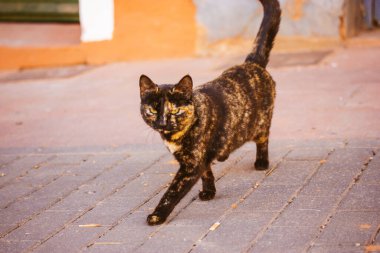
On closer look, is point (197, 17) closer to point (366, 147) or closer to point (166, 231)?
point (366, 147)

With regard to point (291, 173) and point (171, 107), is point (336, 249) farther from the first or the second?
point (291, 173)

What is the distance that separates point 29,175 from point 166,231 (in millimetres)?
1901

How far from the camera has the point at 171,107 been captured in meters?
4.32

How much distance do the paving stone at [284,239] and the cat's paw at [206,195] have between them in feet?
2.34

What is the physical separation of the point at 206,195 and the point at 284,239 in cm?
92

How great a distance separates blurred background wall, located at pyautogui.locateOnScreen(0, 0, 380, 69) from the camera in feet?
30.1

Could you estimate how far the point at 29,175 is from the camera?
5734mm

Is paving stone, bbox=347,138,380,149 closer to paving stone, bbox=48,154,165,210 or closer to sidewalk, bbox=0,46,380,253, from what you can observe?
sidewalk, bbox=0,46,380,253

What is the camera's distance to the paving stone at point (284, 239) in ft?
12.5

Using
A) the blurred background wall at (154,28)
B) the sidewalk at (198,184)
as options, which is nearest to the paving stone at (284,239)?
the sidewalk at (198,184)

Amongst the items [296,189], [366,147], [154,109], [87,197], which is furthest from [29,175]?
[366,147]

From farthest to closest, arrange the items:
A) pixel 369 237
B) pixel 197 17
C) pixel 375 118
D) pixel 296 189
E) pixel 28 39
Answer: pixel 28 39 < pixel 197 17 < pixel 375 118 < pixel 296 189 < pixel 369 237

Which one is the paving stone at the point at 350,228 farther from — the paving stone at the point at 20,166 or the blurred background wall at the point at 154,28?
the blurred background wall at the point at 154,28

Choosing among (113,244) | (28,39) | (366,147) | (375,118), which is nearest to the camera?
(113,244)
